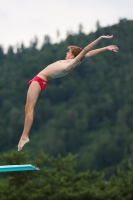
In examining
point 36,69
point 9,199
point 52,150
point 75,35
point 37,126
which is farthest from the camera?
point 75,35

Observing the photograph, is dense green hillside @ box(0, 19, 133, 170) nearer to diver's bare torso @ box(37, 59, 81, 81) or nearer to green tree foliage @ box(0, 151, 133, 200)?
green tree foliage @ box(0, 151, 133, 200)

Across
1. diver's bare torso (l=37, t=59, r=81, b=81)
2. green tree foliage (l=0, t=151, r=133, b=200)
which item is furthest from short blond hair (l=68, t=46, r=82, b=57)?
green tree foliage (l=0, t=151, r=133, b=200)

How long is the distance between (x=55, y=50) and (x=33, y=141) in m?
29.1

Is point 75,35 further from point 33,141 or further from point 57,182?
point 57,182

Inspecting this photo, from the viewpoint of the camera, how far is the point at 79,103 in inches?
5837

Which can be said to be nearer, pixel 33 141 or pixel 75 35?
pixel 33 141

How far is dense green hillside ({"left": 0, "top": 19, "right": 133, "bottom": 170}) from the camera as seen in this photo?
132 meters

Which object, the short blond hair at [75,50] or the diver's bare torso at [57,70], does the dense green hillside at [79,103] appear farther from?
the diver's bare torso at [57,70]

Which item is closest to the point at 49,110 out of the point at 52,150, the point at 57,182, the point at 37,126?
the point at 37,126

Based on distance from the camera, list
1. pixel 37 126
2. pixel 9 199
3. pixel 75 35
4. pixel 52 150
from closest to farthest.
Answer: pixel 9 199 → pixel 52 150 → pixel 37 126 → pixel 75 35

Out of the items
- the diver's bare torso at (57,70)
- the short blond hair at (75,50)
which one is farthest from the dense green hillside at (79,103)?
the diver's bare torso at (57,70)

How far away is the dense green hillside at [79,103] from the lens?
13212cm

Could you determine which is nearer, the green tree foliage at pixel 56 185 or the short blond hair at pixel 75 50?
the short blond hair at pixel 75 50

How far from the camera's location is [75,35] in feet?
526
